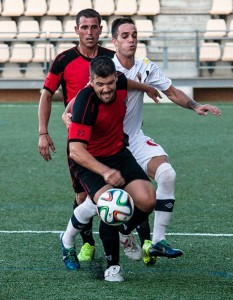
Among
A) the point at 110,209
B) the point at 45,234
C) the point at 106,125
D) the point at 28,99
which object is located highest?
the point at 106,125

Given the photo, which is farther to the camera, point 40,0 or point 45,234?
point 40,0

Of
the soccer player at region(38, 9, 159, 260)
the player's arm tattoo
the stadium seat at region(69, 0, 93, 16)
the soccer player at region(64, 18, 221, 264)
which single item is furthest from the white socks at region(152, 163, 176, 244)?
the stadium seat at region(69, 0, 93, 16)

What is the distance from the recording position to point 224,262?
678 cm

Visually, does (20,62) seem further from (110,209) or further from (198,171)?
(110,209)

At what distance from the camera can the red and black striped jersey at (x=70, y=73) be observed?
285 inches

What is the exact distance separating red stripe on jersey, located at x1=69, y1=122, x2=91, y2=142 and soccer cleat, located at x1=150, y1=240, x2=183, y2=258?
87 centimetres

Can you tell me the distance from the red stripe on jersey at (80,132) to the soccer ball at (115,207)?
39 cm

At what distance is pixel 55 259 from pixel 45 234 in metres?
1.02

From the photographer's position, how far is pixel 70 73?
23.8 feet

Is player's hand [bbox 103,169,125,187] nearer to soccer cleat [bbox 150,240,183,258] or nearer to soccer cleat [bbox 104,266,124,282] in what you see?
soccer cleat [bbox 104,266,124,282]

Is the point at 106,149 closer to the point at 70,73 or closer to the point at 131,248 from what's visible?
the point at 131,248

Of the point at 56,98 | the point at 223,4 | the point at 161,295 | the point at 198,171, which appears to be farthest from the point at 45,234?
the point at 223,4

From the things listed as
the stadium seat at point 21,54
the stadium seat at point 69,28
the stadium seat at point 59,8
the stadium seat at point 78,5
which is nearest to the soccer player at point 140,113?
the stadium seat at point 69,28

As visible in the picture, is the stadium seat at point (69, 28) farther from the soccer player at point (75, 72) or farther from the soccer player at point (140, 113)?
the soccer player at point (140, 113)
